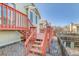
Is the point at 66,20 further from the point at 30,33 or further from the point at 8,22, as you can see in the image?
the point at 8,22

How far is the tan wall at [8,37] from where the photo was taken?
6.08 feet

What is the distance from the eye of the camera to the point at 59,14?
1.97 metres

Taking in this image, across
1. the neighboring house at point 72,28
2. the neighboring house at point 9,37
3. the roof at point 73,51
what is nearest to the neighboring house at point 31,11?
the neighboring house at point 9,37

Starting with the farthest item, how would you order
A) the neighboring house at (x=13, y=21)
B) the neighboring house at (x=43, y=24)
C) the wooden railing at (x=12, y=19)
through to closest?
1. the neighboring house at (x=43, y=24)
2. the neighboring house at (x=13, y=21)
3. the wooden railing at (x=12, y=19)

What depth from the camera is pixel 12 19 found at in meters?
1.88

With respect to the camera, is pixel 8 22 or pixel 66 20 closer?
pixel 8 22

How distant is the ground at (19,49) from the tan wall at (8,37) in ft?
0.20

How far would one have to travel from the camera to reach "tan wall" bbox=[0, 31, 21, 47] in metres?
1.85

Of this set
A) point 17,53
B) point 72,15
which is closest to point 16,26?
point 17,53

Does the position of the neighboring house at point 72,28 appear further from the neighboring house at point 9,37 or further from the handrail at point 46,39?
the neighboring house at point 9,37

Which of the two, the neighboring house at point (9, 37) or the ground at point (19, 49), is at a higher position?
the neighboring house at point (9, 37)

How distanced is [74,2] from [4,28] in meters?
1.12

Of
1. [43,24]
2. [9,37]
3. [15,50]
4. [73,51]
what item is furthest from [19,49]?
[73,51]

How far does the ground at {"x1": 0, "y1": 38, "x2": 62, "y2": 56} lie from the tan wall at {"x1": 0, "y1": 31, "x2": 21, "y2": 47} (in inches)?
2.4
